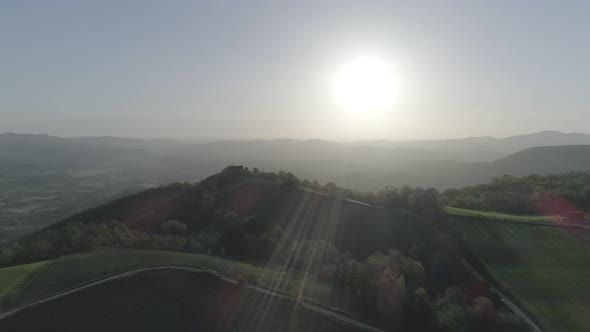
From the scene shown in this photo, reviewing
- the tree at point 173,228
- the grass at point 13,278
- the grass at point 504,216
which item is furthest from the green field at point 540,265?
the grass at point 13,278

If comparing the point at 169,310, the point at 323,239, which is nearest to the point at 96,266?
the point at 169,310

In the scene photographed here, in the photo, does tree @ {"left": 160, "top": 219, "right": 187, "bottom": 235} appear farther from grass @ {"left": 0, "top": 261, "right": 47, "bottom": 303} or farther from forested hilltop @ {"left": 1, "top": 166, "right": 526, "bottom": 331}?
grass @ {"left": 0, "top": 261, "right": 47, "bottom": 303}

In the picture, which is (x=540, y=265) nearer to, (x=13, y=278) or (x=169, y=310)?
(x=169, y=310)

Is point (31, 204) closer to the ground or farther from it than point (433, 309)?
closer to the ground

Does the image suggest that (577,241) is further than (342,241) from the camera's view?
No

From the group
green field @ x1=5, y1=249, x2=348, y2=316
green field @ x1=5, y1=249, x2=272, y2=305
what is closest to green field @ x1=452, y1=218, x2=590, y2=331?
green field @ x1=5, y1=249, x2=348, y2=316

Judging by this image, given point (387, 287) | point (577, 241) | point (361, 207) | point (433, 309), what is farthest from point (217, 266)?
point (577, 241)

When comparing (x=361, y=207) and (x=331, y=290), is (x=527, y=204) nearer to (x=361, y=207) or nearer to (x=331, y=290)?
(x=361, y=207)

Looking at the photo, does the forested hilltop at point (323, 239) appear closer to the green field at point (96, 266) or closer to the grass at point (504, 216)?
the green field at point (96, 266)
